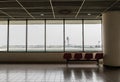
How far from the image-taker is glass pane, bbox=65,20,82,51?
1531cm

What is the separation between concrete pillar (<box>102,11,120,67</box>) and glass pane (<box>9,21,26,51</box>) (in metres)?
6.02

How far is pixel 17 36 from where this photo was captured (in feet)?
50.7

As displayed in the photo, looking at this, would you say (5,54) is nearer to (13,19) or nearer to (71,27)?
(13,19)

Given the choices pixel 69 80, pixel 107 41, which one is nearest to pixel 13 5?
pixel 69 80

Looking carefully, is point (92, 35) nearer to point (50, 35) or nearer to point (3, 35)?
point (50, 35)

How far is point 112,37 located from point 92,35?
3752 millimetres

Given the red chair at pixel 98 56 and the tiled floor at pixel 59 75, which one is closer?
the tiled floor at pixel 59 75

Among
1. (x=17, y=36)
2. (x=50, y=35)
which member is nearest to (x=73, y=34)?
(x=50, y=35)

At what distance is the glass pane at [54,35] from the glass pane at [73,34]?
0.42m

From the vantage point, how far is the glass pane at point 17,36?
50.3 feet

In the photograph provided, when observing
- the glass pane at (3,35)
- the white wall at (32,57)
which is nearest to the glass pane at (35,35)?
the white wall at (32,57)

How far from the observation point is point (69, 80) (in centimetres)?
788

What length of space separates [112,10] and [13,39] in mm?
7337

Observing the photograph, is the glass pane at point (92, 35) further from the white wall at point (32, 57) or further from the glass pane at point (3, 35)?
the glass pane at point (3, 35)
